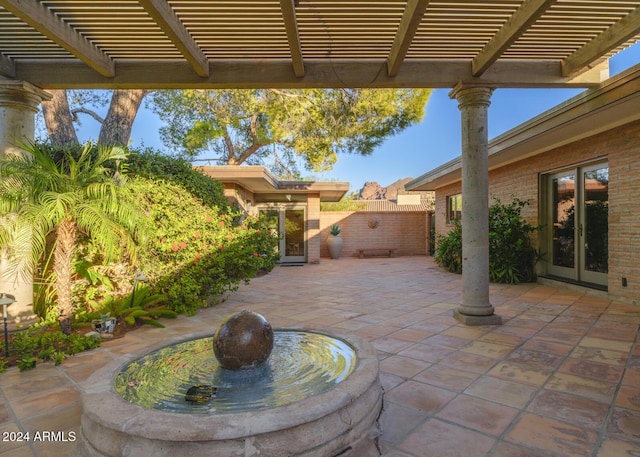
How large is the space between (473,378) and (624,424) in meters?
0.91

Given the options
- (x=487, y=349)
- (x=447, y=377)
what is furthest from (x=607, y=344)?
(x=447, y=377)

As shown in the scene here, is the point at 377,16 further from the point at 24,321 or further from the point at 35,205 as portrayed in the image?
the point at 24,321

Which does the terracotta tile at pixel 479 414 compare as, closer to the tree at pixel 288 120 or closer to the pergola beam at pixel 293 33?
the pergola beam at pixel 293 33

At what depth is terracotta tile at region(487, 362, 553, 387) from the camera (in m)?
2.73

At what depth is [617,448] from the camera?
1.89m

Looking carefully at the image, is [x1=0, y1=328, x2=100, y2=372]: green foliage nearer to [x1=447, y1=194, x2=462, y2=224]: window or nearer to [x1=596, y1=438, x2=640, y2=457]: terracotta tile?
[x1=596, y1=438, x2=640, y2=457]: terracotta tile

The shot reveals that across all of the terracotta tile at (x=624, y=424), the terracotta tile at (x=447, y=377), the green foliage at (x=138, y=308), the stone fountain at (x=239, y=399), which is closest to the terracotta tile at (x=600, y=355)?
the terracotta tile at (x=624, y=424)

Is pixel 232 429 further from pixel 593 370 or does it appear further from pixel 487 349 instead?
pixel 593 370

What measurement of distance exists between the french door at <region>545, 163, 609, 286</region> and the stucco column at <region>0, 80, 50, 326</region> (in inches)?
331

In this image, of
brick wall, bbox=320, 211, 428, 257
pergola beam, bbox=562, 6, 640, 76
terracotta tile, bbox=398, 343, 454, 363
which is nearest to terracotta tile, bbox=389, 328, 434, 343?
terracotta tile, bbox=398, 343, 454, 363

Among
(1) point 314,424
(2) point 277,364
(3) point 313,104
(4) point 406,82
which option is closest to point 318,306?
(2) point 277,364

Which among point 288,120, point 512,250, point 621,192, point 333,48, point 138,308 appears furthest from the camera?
point 288,120

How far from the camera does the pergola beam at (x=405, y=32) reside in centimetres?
293

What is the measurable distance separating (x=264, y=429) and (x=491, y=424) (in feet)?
4.66
